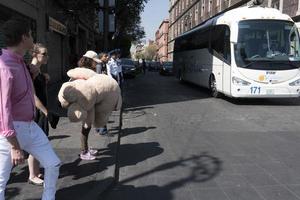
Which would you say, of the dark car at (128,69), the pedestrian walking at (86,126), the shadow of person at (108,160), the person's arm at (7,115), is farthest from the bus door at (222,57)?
the dark car at (128,69)

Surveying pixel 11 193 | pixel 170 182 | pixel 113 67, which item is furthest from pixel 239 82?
pixel 11 193

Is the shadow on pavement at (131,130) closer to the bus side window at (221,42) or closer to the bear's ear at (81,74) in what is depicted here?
the bear's ear at (81,74)

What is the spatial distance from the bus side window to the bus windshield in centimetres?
66

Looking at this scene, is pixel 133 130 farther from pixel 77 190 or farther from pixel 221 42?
pixel 221 42

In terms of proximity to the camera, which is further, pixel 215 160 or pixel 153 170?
pixel 215 160

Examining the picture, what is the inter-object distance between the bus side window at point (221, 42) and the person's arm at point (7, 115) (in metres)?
12.4

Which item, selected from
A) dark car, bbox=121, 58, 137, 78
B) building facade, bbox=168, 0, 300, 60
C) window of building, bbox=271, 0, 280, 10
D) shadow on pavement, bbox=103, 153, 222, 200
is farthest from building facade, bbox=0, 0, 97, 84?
window of building, bbox=271, 0, 280, 10

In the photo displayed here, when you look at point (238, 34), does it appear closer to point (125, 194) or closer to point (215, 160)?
point (215, 160)

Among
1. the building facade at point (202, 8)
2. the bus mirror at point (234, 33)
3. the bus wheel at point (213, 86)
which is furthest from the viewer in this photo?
the building facade at point (202, 8)

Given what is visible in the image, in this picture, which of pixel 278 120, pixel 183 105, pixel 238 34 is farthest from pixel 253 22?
pixel 278 120

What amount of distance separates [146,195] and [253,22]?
11.0 metres

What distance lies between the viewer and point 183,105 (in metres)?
15.1

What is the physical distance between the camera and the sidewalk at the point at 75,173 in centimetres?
536

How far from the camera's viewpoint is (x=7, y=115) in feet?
11.7
